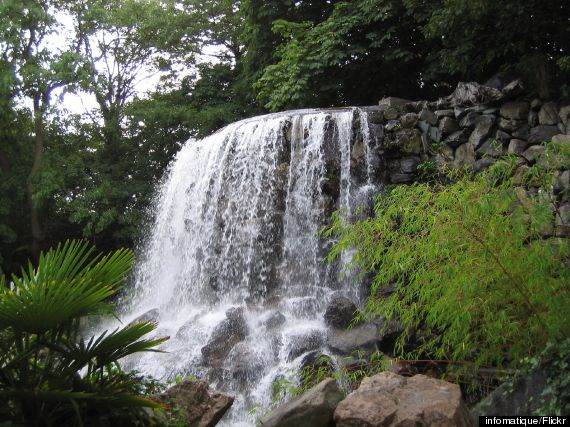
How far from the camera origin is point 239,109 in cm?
1445

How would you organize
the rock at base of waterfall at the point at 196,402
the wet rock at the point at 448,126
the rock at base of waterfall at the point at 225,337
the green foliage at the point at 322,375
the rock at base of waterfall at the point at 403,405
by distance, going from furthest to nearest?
the wet rock at the point at 448,126
the rock at base of waterfall at the point at 225,337
the green foliage at the point at 322,375
the rock at base of waterfall at the point at 196,402
the rock at base of waterfall at the point at 403,405

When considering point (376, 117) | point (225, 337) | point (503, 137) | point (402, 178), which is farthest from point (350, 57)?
point (225, 337)

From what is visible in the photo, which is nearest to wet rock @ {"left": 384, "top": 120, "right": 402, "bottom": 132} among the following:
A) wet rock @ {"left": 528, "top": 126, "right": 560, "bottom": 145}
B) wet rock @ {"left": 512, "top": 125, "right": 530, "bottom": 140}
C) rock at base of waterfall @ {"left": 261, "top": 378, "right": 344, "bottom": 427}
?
wet rock @ {"left": 512, "top": 125, "right": 530, "bottom": 140}

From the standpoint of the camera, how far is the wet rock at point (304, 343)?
6.39 meters

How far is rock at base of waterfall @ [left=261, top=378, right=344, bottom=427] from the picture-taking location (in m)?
3.50

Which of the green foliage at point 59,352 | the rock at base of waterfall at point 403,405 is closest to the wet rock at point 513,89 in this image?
the rock at base of waterfall at point 403,405

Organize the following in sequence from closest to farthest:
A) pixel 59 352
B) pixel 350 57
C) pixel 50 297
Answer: pixel 50 297, pixel 59 352, pixel 350 57

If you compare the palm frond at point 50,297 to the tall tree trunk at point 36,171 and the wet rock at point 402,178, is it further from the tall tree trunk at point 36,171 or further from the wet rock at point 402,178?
the tall tree trunk at point 36,171

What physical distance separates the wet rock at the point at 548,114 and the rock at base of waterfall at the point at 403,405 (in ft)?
15.7

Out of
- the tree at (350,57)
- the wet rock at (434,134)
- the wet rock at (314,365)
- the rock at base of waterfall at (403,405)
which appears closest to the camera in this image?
the rock at base of waterfall at (403,405)

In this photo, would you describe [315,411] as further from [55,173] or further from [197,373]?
[55,173]

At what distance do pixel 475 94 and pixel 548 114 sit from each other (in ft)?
3.32

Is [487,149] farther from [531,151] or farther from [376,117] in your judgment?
[376,117]

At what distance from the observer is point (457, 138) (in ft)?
25.4
